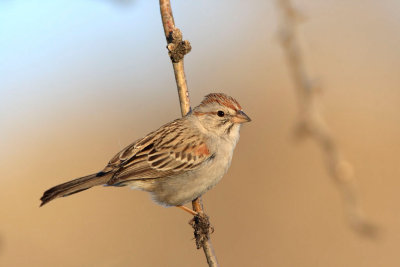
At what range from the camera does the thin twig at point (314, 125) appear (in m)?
3.16

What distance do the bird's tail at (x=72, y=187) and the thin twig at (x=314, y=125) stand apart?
80.0 inches

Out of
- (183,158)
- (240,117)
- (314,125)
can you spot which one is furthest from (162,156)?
(314,125)

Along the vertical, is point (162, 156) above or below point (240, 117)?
below

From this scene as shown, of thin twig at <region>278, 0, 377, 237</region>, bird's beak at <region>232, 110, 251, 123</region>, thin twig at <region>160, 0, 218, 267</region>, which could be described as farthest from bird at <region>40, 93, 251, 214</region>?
thin twig at <region>278, 0, 377, 237</region>

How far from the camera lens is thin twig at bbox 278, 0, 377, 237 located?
10.4 ft

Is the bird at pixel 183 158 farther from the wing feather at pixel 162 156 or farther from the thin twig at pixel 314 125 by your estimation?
the thin twig at pixel 314 125

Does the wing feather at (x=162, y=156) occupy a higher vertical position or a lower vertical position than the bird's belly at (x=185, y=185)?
higher

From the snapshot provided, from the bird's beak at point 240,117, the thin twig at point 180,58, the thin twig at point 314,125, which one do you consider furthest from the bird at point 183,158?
the thin twig at point 314,125

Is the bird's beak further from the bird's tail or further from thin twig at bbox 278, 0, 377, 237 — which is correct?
thin twig at bbox 278, 0, 377, 237

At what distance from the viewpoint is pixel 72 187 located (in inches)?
180

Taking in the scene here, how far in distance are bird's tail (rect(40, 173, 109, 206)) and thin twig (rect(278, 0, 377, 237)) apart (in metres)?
2.03

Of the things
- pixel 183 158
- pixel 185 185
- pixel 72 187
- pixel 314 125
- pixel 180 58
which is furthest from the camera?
pixel 183 158

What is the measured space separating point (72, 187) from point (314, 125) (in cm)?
223

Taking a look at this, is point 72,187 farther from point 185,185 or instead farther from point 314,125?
point 314,125
